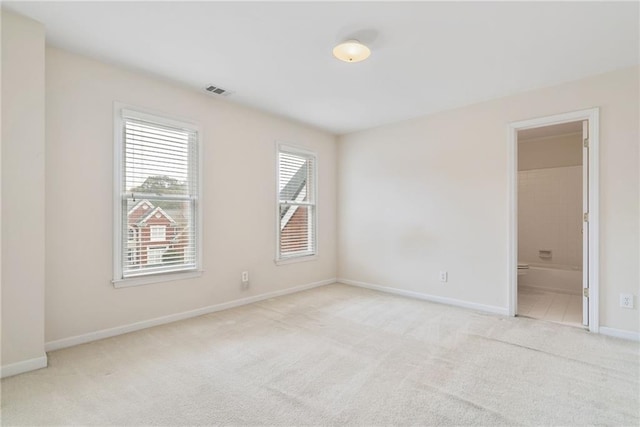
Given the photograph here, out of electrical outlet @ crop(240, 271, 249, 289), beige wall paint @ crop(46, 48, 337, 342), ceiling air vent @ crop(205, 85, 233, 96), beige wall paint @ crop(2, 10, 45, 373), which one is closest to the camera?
beige wall paint @ crop(2, 10, 45, 373)

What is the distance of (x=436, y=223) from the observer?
13.6 feet

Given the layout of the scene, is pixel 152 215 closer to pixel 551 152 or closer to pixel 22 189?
pixel 22 189

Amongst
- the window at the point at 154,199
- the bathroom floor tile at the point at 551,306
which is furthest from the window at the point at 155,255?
the bathroom floor tile at the point at 551,306

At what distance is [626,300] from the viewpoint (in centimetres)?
289

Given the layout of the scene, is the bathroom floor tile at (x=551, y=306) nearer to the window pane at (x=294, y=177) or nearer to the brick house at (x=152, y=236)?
the window pane at (x=294, y=177)

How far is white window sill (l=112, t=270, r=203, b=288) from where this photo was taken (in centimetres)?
293

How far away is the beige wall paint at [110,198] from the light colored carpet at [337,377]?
1.13 ft

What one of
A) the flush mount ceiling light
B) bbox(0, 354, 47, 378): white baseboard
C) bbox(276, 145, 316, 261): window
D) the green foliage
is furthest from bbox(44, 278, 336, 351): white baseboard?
the flush mount ceiling light

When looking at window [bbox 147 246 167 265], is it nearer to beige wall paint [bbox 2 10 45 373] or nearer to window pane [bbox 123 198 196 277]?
window pane [bbox 123 198 196 277]

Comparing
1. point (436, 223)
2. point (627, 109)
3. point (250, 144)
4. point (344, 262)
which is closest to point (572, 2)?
point (627, 109)

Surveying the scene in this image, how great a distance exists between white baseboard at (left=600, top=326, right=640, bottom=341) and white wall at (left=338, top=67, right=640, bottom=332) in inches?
1.4

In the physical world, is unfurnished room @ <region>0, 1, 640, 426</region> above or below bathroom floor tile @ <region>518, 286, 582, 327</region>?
above

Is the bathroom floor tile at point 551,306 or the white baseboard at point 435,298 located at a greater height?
the white baseboard at point 435,298

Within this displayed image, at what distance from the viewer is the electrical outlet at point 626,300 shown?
286 centimetres
